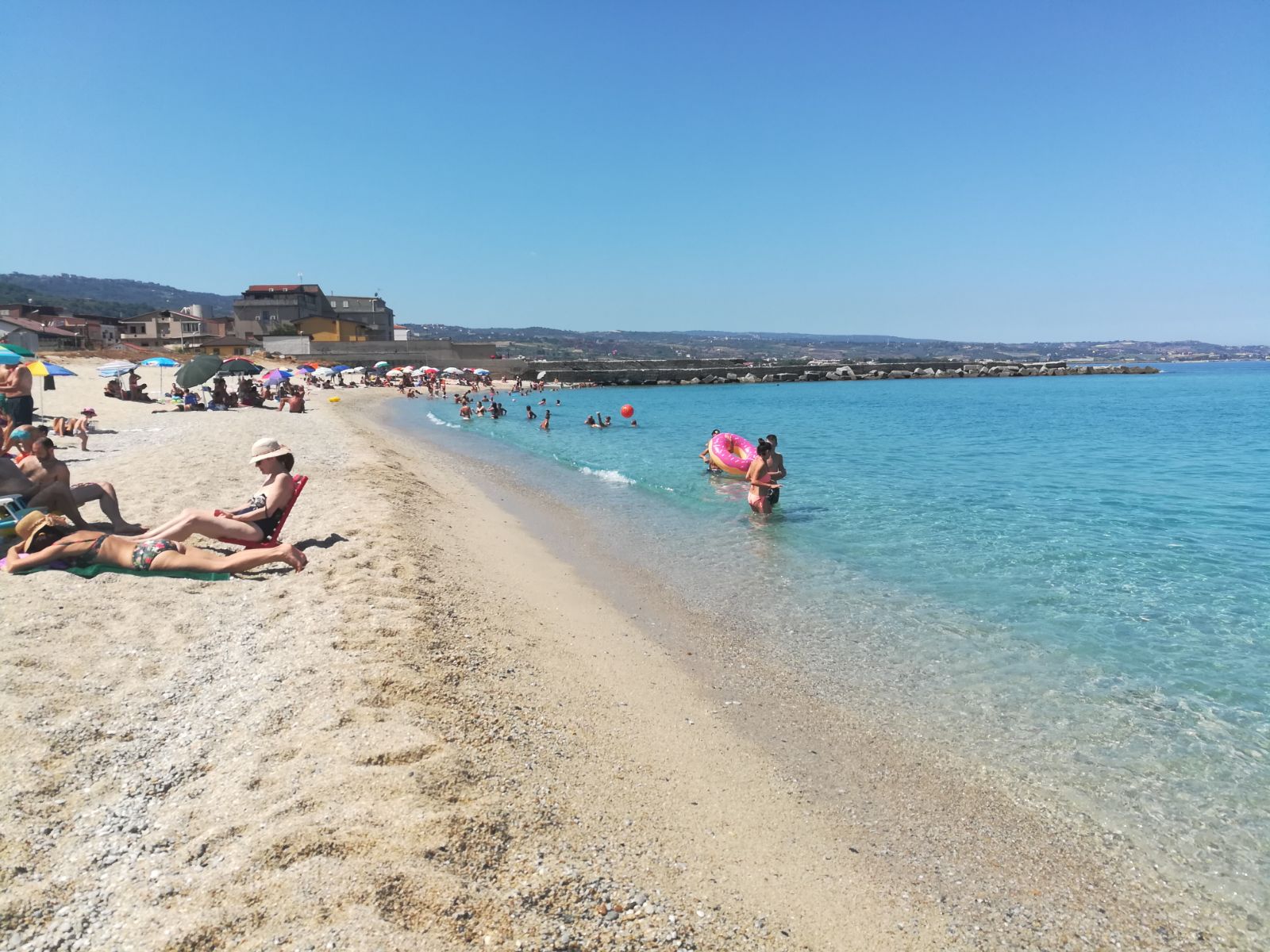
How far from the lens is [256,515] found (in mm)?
6750

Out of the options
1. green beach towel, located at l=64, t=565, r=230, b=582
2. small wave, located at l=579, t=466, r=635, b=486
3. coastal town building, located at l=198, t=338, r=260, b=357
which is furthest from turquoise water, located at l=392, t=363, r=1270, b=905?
coastal town building, located at l=198, t=338, r=260, b=357

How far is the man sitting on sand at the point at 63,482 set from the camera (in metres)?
6.54

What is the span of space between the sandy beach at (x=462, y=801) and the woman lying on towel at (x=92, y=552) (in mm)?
184

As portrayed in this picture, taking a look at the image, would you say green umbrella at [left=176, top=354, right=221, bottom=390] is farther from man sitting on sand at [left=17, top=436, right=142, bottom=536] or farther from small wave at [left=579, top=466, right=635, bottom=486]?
man sitting on sand at [left=17, top=436, right=142, bottom=536]

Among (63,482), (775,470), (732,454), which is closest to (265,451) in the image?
(63,482)

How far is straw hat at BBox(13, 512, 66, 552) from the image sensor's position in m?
5.71

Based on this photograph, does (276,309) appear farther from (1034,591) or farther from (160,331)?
(1034,591)

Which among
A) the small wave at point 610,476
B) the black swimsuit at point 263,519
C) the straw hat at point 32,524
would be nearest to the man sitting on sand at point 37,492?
the straw hat at point 32,524

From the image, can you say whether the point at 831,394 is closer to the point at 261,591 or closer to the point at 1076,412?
the point at 1076,412

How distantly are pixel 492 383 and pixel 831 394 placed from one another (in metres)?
29.3

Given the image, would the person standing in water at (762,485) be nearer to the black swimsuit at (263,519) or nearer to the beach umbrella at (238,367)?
the black swimsuit at (263,519)

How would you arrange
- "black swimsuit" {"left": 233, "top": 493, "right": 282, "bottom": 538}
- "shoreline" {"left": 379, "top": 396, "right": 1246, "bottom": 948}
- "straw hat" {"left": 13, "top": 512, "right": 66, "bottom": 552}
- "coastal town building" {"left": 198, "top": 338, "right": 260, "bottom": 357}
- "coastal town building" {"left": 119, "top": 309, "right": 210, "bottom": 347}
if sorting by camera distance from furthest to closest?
"coastal town building" {"left": 119, "top": 309, "right": 210, "bottom": 347} → "coastal town building" {"left": 198, "top": 338, "right": 260, "bottom": 357} → "black swimsuit" {"left": 233, "top": 493, "right": 282, "bottom": 538} → "straw hat" {"left": 13, "top": 512, "right": 66, "bottom": 552} → "shoreline" {"left": 379, "top": 396, "right": 1246, "bottom": 948}

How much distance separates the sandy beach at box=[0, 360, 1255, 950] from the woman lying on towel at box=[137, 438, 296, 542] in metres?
0.50

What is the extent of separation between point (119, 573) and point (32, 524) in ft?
2.80
